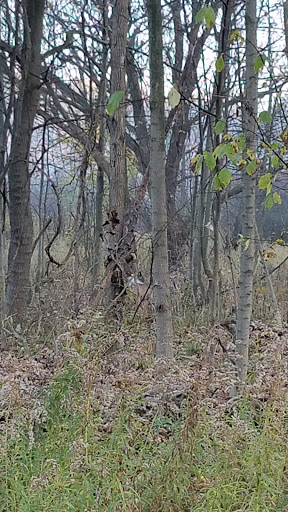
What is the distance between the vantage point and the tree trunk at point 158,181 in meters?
3.04

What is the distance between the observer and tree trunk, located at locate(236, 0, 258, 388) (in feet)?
9.46

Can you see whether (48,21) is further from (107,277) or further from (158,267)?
(158,267)

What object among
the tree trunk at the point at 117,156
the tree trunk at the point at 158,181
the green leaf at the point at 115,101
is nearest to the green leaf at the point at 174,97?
the green leaf at the point at 115,101

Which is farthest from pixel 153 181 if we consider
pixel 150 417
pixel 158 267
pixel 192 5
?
pixel 192 5

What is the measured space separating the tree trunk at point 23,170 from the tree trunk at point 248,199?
256 cm

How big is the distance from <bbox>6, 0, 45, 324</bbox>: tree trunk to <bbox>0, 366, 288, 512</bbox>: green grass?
271cm

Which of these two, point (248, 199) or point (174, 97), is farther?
point (248, 199)

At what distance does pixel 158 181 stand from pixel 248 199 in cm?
57

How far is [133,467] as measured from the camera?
213cm

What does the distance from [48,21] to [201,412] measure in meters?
6.79

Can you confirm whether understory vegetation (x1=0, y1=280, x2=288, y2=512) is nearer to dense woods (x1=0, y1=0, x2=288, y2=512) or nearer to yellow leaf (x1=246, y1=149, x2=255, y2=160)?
dense woods (x1=0, y1=0, x2=288, y2=512)

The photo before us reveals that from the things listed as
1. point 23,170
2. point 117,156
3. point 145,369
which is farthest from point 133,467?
point 23,170

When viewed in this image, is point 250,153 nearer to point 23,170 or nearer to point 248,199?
point 248,199

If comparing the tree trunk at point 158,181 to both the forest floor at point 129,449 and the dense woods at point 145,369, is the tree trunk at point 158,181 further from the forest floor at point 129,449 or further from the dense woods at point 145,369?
the forest floor at point 129,449
